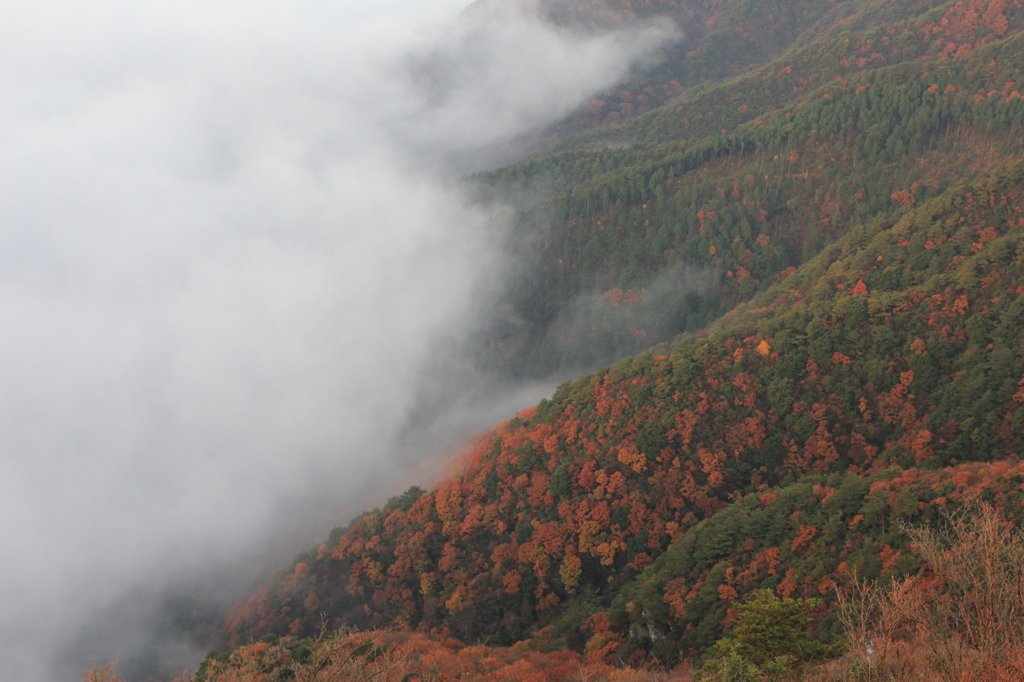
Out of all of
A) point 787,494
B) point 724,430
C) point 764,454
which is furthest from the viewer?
point 724,430

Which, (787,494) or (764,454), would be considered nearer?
(787,494)

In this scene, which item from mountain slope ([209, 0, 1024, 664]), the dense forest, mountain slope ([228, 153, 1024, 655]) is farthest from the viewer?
mountain slope ([228, 153, 1024, 655])

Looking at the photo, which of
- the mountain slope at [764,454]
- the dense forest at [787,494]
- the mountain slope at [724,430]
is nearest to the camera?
the dense forest at [787,494]

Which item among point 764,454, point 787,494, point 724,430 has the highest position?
point 724,430

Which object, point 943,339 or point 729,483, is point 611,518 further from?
point 943,339

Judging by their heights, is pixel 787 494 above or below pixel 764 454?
A: below

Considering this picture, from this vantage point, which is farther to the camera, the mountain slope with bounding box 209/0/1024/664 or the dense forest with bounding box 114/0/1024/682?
the mountain slope with bounding box 209/0/1024/664

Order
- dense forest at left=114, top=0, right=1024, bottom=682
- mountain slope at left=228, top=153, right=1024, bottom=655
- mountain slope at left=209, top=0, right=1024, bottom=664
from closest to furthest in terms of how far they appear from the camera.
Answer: dense forest at left=114, top=0, right=1024, bottom=682 < mountain slope at left=209, top=0, right=1024, bottom=664 < mountain slope at left=228, top=153, right=1024, bottom=655

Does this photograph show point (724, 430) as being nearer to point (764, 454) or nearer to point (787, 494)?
point (764, 454)

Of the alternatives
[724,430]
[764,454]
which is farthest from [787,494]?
[724,430]
